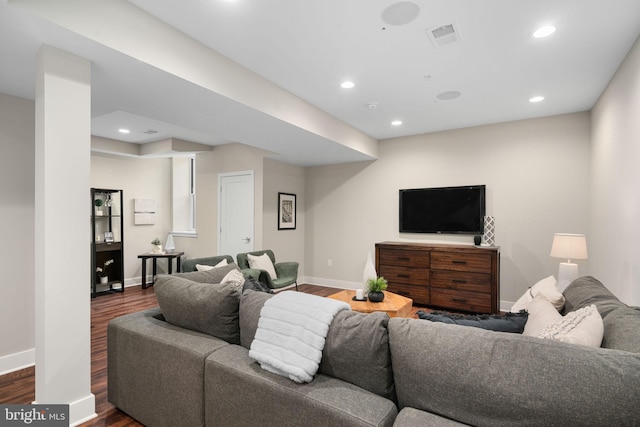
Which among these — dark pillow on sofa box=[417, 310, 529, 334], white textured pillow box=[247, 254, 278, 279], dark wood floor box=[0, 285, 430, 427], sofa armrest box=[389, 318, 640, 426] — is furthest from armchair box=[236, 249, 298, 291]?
sofa armrest box=[389, 318, 640, 426]

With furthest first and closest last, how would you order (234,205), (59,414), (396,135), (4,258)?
(234,205) < (396,135) < (4,258) < (59,414)

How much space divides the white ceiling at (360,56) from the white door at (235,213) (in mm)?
1697

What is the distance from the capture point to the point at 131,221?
6.17m

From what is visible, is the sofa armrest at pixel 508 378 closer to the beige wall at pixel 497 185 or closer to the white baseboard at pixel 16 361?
the white baseboard at pixel 16 361

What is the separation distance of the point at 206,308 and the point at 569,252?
3.58m

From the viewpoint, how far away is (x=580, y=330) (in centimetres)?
130

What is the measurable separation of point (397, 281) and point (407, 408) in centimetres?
Answer: 379

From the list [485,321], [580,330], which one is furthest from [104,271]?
[580,330]

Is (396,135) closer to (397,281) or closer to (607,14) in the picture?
(397,281)

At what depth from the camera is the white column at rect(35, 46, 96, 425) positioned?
193 cm

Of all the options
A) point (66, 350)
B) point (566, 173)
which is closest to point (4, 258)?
point (66, 350)

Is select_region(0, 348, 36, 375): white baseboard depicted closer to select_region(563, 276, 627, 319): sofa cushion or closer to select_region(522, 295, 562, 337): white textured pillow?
select_region(522, 295, 562, 337): white textured pillow

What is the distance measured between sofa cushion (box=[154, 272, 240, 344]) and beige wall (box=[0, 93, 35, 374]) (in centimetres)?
178

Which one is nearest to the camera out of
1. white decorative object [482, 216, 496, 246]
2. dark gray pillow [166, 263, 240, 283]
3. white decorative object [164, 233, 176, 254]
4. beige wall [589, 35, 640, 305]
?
beige wall [589, 35, 640, 305]
